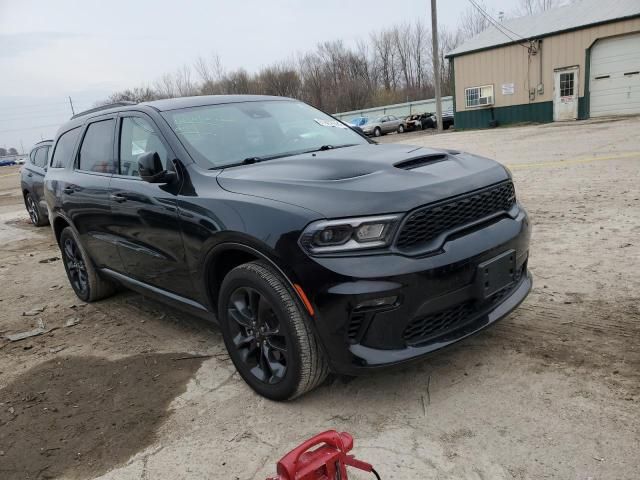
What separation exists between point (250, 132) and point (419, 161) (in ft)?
4.23

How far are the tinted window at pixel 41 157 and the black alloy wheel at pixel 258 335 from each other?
28.6 feet

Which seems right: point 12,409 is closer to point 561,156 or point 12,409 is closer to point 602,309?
point 602,309

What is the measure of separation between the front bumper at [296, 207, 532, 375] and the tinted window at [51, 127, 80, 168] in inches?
140

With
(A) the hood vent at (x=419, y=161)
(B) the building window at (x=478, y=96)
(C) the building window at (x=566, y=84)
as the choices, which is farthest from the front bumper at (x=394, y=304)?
(B) the building window at (x=478, y=96)

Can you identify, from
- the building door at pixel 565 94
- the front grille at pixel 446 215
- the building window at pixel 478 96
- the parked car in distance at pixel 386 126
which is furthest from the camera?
the parked car in distance at pixel 386 126

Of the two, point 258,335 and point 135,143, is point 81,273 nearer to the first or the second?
point 135,143

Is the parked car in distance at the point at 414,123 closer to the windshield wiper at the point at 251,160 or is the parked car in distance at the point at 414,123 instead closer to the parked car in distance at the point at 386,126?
the parked car in distance at the point at 386,126

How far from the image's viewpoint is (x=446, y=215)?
2.69m

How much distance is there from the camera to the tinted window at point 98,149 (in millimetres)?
4285

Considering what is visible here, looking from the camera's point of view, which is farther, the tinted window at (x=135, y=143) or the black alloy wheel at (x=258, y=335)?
the tinted window at (x=135, y=143)

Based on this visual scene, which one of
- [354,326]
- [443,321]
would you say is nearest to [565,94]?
[443,321]

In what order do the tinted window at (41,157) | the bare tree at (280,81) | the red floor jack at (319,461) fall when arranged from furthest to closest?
1. the bare tree at (280,81)
2. the tinted window at (41,157)
3. the red floor jack at (319,461)

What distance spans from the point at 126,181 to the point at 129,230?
363 millimetres

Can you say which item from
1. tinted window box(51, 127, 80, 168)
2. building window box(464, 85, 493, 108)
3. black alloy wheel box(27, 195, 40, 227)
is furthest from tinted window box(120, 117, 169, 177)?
building window box(464, 85, 493, 108)
